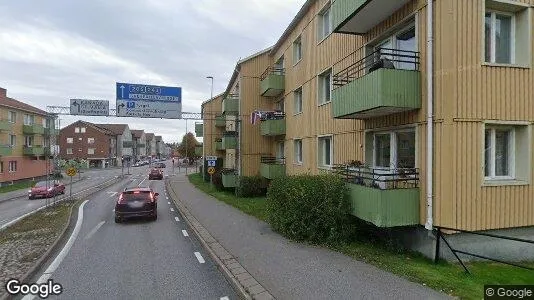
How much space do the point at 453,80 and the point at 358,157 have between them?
4194mm

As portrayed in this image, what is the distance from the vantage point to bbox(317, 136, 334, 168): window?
1405 cm

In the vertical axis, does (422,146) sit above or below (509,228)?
above

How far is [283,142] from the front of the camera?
21000 mm

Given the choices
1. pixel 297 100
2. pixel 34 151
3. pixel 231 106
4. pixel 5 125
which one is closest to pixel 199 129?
pixel 34 151

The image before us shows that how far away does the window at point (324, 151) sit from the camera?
14.0 metres

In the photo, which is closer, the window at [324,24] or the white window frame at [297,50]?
the window at [324,24]

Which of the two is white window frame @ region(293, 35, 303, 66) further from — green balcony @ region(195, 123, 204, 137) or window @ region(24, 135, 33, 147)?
window @ region(24, 135, 33, 147)

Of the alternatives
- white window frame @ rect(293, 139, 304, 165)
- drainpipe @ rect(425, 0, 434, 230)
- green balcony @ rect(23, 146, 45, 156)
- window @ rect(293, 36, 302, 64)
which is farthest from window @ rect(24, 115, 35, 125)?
drainpipe @ rect(425, 0, 434, 230)

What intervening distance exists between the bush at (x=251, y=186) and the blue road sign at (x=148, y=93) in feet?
21.6

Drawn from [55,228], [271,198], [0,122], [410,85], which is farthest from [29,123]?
[410,85]

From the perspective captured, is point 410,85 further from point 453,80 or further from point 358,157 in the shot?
point 358,157

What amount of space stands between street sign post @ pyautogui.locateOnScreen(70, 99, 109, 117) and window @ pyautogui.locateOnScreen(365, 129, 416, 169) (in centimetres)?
1641

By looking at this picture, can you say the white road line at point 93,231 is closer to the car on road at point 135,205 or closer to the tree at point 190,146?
the car on road at point 135,205

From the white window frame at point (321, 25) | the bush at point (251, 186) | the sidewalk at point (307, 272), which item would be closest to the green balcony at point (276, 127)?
the bush at point (251, 186)
